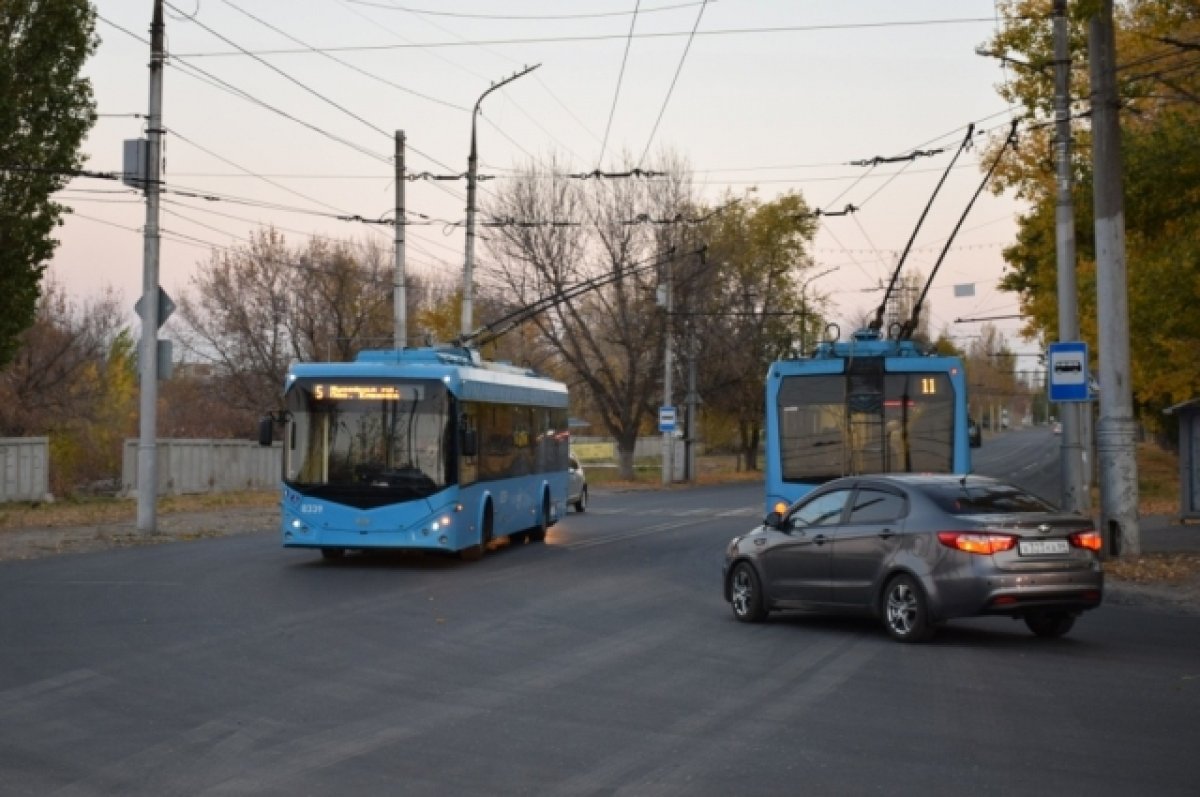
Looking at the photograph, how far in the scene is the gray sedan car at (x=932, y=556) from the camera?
15.1m

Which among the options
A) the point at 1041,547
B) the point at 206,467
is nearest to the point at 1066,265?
the point at 1041,547

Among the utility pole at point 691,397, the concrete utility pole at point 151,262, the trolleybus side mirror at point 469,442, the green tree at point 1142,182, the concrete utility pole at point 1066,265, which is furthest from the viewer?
the utility pole at point 691,397

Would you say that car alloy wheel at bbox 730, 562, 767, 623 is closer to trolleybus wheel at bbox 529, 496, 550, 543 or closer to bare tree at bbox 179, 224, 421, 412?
trolleybus wheel at bbox 529, 496, 550, 543

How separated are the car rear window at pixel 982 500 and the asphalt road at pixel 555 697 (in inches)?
47.1

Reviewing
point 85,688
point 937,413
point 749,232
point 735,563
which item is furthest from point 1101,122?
point 749,232

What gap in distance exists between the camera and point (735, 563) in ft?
59.4

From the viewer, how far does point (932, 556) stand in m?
15.4

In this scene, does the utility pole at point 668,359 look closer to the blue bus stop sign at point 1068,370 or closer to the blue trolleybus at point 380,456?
the blue trolleybus at point 380,456

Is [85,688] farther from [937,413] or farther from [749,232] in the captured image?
[749,232]

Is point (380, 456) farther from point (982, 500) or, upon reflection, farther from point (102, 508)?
point (102, 508)

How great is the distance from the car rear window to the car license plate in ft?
1.41

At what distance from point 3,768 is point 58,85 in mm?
29496

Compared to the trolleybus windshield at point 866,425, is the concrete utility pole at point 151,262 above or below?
above

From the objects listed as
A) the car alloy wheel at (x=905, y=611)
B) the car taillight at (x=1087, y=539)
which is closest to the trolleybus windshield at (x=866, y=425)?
the car alloy wheel at (x=905, y=611)
